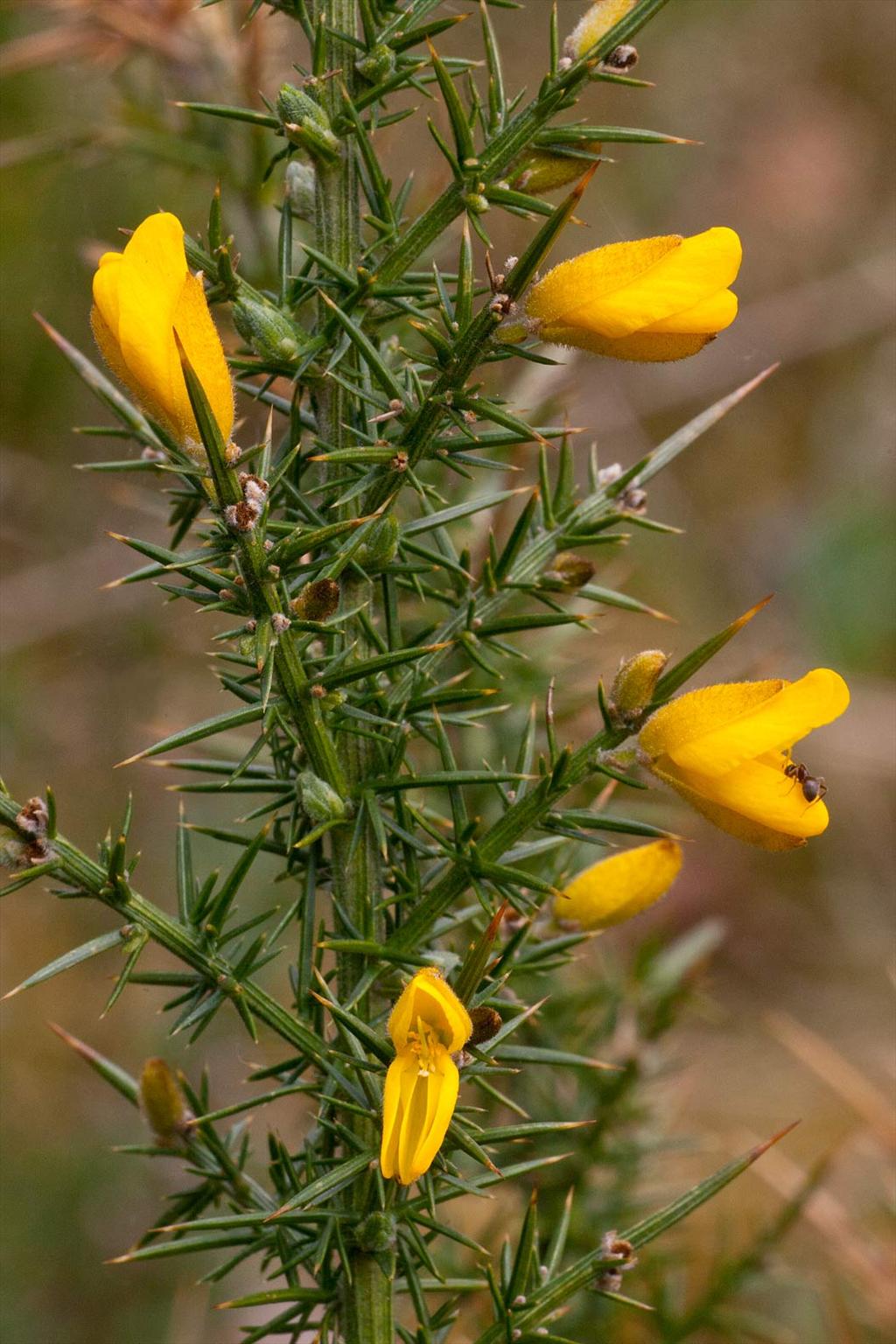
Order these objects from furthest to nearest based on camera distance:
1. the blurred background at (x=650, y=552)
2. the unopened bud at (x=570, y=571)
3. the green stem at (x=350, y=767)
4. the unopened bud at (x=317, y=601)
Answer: the blurred background at (x=650, y=552) < the unopened bud at (x=570, y=571) < the green stem at (x=350, y=767) < the unopened bud at (x=317, y=601)

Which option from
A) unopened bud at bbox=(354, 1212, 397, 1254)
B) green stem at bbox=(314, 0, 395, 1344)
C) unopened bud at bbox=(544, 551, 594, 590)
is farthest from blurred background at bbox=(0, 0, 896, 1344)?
unopened bud at bbox=(354, 1212, 397, 1254)

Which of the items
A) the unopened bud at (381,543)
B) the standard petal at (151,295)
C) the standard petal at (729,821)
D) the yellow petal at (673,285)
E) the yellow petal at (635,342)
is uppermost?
the standard petal at (151,295)

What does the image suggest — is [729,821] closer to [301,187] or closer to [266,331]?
[266,331]

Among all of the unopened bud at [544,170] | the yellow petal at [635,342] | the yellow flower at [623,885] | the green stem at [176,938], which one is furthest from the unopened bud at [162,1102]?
the unopened bud at [544,170]

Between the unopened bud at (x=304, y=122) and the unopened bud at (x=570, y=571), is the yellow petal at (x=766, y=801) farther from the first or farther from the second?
the unopened bud at (x=304, y=122)

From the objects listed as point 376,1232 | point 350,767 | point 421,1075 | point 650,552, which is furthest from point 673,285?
point 650,552

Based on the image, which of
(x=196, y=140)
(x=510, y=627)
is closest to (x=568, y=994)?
(x=510, y=627)
